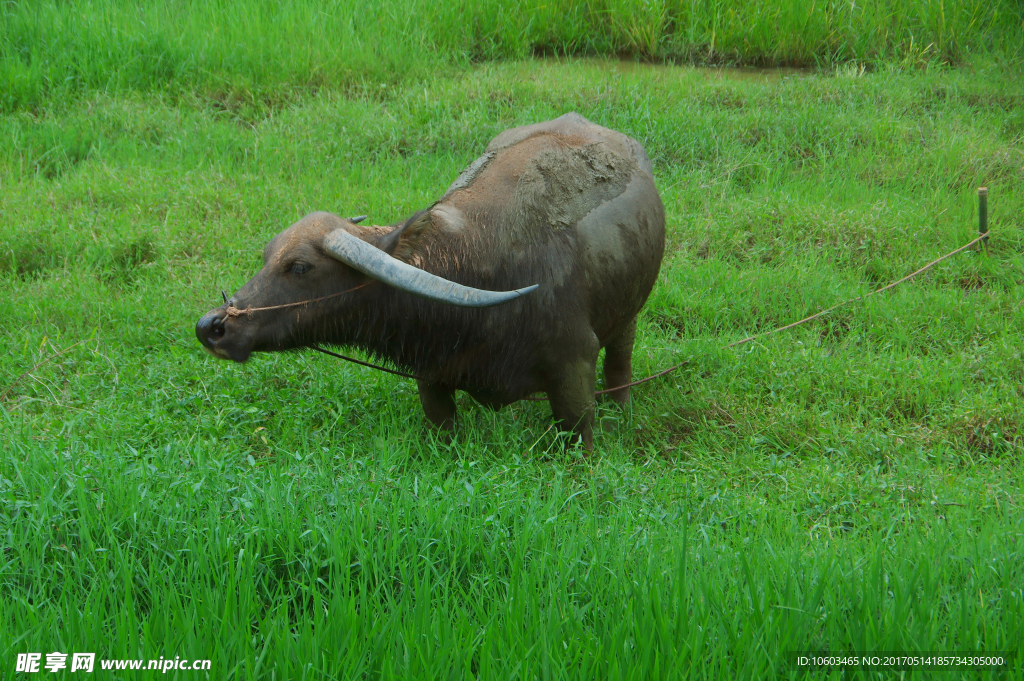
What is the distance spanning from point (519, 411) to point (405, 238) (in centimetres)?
118

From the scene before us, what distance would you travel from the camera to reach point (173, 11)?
8070mm

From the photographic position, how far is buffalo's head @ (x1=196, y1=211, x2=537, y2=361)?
3.07m

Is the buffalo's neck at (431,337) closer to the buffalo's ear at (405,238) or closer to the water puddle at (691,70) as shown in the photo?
the buffalo's ear at (405,238)

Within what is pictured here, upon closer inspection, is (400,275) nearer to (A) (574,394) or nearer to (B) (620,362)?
(A) (574,394)

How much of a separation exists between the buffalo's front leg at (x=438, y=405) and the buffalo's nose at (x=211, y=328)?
3.09 ft

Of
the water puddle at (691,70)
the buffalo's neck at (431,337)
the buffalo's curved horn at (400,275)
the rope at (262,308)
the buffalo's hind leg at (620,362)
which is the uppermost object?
the water puddle at (691,70)

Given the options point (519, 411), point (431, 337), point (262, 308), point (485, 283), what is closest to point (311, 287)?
point (262, 308)

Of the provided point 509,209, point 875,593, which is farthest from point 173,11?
point 875,593

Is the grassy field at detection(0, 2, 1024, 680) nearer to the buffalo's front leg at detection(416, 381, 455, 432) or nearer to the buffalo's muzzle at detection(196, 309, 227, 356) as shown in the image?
the buffalo's front leg at detection(416, 381, 455, 432)

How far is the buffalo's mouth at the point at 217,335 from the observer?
10.1 feet

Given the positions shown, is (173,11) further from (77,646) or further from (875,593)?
(875,593)

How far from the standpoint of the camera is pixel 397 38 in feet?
26.4

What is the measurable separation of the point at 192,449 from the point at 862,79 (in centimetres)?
660

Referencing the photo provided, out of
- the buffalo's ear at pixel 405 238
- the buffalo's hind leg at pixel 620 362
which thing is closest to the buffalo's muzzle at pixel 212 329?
the buffalo's ear at pixel 405 238
